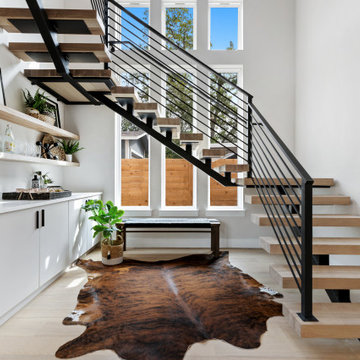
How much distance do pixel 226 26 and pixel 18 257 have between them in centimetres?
432

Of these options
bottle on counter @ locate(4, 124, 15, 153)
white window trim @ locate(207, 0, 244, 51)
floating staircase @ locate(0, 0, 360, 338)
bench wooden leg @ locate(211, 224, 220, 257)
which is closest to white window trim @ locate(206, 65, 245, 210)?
white window trim @ locate(207, 0, 244, 51)

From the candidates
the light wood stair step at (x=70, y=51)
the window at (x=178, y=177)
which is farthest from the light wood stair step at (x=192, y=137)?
the window at (x=178, y=177)

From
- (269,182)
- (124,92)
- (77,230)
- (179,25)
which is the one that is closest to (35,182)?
(77,230)

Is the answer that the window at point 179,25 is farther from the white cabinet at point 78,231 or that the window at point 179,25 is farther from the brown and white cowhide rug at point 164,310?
the brown and white cowhide rug at point 164,310

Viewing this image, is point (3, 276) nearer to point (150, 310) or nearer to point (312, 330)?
point (150, 310)

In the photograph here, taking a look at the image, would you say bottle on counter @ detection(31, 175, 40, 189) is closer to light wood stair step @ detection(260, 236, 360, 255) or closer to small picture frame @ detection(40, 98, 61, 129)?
small picture frame @ detection(40, 98, 61, 129)

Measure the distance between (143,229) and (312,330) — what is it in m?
2.89

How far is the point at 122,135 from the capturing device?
14.5ft

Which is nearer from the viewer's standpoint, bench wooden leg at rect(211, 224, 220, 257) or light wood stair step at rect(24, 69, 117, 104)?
light wood stair step at rect(24, 69, 117, 104)

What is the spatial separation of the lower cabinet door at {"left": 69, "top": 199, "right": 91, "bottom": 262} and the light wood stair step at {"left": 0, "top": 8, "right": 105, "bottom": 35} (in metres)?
1.80

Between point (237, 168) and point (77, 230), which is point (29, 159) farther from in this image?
point (237, 168)

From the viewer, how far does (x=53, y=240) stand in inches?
108

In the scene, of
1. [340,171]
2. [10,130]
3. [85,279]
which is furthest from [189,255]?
[10,130]

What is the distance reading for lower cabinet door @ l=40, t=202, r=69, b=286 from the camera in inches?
100
